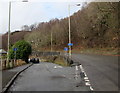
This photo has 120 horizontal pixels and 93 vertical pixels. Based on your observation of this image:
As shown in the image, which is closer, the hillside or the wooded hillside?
the wooded hillside

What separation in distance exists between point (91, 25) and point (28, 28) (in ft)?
261

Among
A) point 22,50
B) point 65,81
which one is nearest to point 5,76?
point 65,81

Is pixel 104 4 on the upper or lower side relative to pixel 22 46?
upper

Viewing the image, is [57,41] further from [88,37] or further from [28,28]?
[28,28]

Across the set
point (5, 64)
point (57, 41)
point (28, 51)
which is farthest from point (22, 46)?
point (57, 41)

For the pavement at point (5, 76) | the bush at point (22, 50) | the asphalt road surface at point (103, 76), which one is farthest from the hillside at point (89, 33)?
the pavement at point (5, 76)

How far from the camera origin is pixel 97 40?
65438mm

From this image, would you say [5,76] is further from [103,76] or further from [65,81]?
[103,76]

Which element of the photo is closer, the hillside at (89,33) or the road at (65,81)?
the road at (65,81)

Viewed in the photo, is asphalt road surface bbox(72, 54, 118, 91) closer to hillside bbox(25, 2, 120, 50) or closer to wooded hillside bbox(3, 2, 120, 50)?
wooded hillside bbox(3, 2, 120, 50)

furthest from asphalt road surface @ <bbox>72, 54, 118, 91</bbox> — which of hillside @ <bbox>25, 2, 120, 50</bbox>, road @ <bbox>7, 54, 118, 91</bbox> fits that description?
hillside @ <bbox>25, 2, 120, 50</bbox>

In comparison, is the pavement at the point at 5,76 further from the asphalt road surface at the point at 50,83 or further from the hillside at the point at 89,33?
the hillside at the point at 89,33

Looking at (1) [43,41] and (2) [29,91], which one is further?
(1) [43,41]

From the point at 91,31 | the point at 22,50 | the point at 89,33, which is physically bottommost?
the point at 22,50
